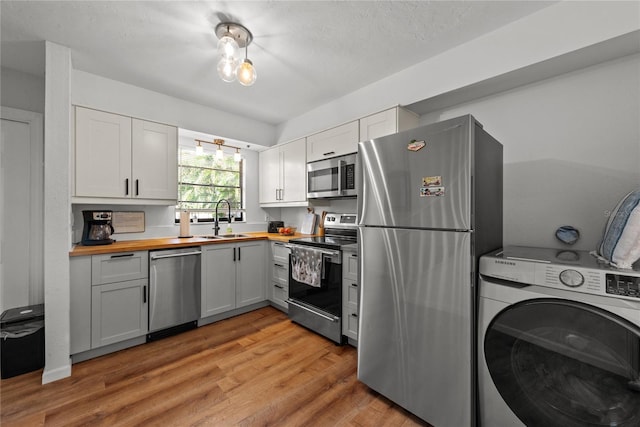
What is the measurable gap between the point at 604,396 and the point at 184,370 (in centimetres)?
255

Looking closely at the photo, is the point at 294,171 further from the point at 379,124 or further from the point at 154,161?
the point at 154,161

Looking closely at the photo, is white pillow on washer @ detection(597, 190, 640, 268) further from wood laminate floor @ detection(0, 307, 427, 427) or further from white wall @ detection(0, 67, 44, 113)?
white wall @ detection(0, 67, 44, 113)

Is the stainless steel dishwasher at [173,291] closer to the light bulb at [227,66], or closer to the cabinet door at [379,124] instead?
the light bulb at [227,66]

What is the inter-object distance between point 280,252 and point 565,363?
2.61 m

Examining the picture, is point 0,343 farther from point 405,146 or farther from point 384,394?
point 405,146

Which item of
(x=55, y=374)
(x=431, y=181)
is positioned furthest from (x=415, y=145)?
(x=55, y=374)

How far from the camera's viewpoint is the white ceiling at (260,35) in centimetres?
172

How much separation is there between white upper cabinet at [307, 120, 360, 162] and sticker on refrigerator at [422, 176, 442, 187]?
51.8 inches

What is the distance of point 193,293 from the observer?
2.80 m

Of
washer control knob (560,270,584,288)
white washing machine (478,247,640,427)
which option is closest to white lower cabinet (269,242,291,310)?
white washing machine (478,247,640,427)

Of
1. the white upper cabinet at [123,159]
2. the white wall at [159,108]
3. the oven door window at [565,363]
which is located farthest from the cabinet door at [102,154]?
the oven door window at [565,363]

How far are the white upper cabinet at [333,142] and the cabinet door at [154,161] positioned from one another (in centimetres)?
158

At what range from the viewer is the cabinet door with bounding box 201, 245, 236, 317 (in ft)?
9.49

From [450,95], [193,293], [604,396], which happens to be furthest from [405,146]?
[193,293]
